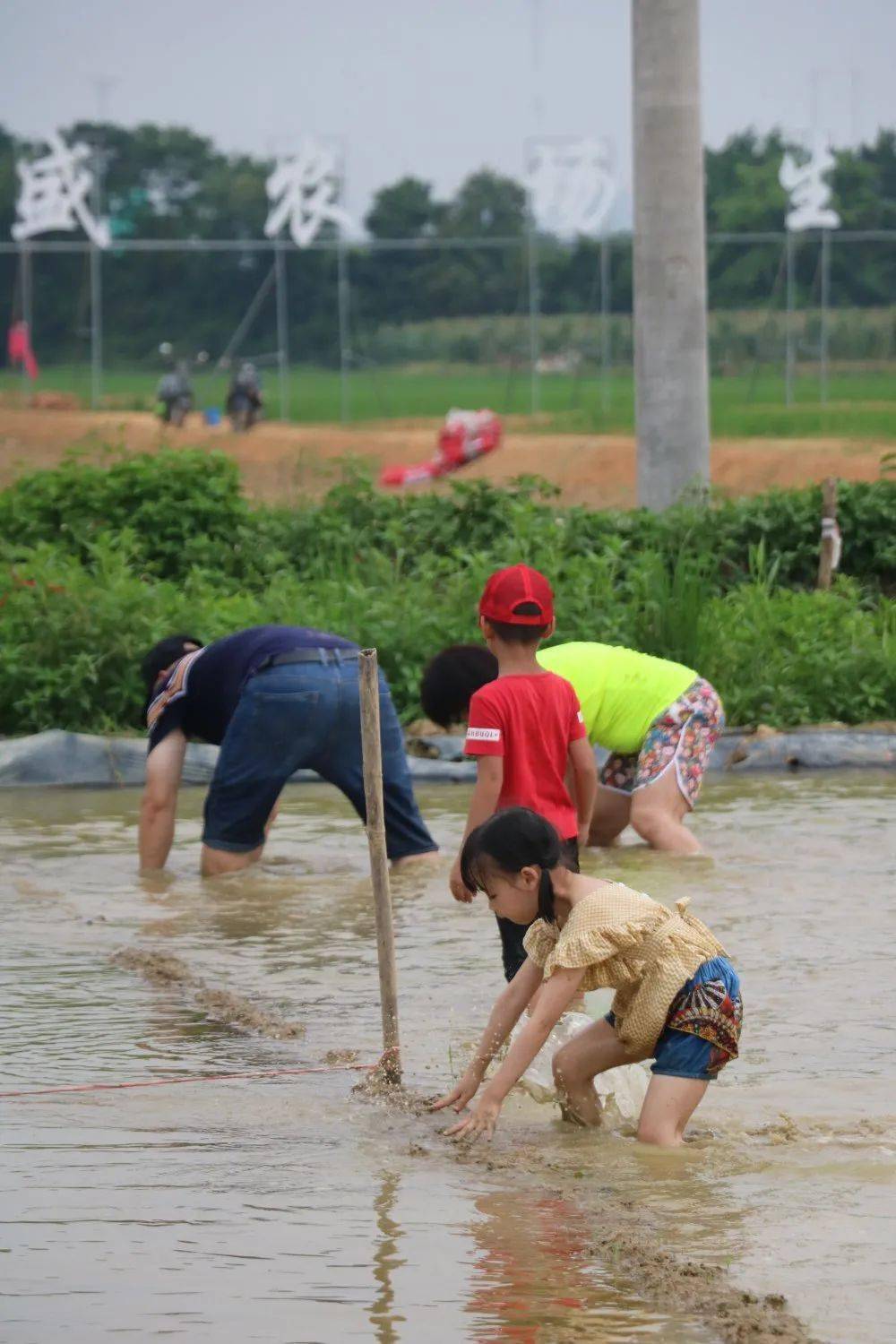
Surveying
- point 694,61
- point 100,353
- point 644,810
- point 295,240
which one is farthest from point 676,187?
point 100,353

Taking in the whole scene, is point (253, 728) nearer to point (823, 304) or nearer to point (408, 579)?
point (408, 579)

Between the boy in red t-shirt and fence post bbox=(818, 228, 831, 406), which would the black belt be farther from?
fence post bbox=(818, 228, 831, 406)

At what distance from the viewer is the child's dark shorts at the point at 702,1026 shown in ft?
14.8

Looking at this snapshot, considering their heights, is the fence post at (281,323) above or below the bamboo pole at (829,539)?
above

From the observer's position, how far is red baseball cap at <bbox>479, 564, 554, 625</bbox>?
544 centimetres

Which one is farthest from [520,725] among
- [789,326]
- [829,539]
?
[789,326]

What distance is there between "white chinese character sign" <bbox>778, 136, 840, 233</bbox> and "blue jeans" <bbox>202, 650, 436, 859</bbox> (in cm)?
2038

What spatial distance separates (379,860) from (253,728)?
2471mm

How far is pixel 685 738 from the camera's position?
756 centimetres

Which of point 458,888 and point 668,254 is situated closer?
point 458,888

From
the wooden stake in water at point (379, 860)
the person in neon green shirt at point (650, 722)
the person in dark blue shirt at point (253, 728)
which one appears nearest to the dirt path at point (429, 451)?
the person in dark blue shirt at point (253, 728)

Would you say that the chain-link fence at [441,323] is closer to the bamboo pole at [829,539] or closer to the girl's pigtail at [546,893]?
the bamboo pole at [829,539]

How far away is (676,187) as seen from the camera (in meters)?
13.1

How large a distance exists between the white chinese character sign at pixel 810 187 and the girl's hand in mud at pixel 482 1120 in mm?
23405
